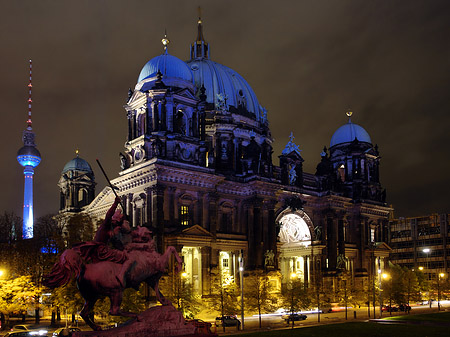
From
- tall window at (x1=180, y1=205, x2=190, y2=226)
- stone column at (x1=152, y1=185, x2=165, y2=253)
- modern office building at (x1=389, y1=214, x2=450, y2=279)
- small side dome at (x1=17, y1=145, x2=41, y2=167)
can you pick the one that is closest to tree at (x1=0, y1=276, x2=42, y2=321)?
stone column at (x1=152, y1=185, x2=165, y2=253)

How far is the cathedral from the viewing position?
74688mm

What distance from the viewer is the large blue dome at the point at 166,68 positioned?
265 feet

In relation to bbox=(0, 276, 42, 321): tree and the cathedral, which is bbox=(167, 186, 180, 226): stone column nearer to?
the cathedral

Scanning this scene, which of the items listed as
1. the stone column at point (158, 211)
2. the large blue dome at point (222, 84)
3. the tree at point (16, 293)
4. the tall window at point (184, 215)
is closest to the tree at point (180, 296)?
the stone column at point (158, 211)

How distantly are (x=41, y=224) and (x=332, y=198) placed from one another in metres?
49.8

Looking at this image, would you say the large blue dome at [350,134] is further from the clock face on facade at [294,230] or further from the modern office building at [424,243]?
the modern office building at [424,243]

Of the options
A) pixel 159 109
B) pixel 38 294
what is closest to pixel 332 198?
pixel 159 109

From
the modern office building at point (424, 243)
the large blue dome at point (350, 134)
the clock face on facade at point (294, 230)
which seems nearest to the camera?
the clock face on facade at point (294, 230)

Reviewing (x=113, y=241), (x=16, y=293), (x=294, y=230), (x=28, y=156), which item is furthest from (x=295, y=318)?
(x=28, y=156)

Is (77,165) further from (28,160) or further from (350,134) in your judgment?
(28,160)

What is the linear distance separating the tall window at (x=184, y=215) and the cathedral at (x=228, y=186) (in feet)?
0.59

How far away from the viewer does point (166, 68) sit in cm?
8125

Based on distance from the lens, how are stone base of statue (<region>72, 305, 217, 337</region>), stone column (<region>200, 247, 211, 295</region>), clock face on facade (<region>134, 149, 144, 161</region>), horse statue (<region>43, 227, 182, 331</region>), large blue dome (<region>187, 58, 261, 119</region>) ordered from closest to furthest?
horse statue (<region>43, 227, 182, 331</region>) < stone base of statue (<region>72, 305, 217, 337</region>) < stone column (<region>200, 247, 211, 295</region>) < clock face on facade (<region>134, 149, 144, 161</region>) < large blue dome (<region>187, 58, 261, 119</region>)

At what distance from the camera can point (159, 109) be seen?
7581cm
